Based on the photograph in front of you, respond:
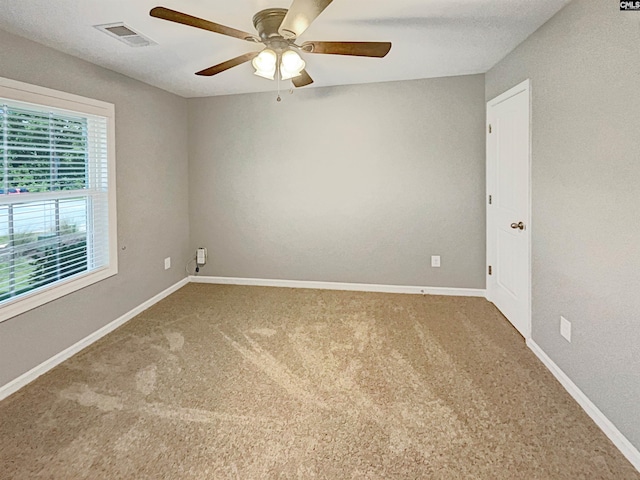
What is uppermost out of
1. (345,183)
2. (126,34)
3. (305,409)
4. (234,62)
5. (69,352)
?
(126,34)

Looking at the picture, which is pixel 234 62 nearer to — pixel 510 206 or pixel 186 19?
pixel 186 19

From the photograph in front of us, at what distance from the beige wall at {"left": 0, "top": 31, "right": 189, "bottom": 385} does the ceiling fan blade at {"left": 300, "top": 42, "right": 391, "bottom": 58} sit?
76.9 inches

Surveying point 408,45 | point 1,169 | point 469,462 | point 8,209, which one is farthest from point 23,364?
point 408,45

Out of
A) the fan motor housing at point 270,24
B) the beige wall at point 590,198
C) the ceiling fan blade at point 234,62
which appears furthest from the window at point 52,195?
the beige wall at point 590,198

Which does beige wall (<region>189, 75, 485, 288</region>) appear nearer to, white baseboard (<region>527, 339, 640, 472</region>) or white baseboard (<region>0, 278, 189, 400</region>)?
white baseboard (<region>0, 278, 189, 400</region>)

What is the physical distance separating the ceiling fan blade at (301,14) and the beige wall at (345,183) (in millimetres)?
2391

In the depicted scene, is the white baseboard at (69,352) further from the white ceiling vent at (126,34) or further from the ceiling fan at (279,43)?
the ceiling fan at (279,43)

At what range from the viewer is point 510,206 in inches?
130

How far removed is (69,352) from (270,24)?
2.74 metres

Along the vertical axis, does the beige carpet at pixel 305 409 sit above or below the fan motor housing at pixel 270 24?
below

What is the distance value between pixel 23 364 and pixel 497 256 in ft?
13.1

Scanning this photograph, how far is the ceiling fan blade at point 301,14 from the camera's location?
1.57 m

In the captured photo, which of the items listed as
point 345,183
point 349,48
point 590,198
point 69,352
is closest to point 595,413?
point 590,198

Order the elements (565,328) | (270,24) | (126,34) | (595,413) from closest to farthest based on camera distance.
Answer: (595,413) < (270,24) < (565,328) < (126,34)
